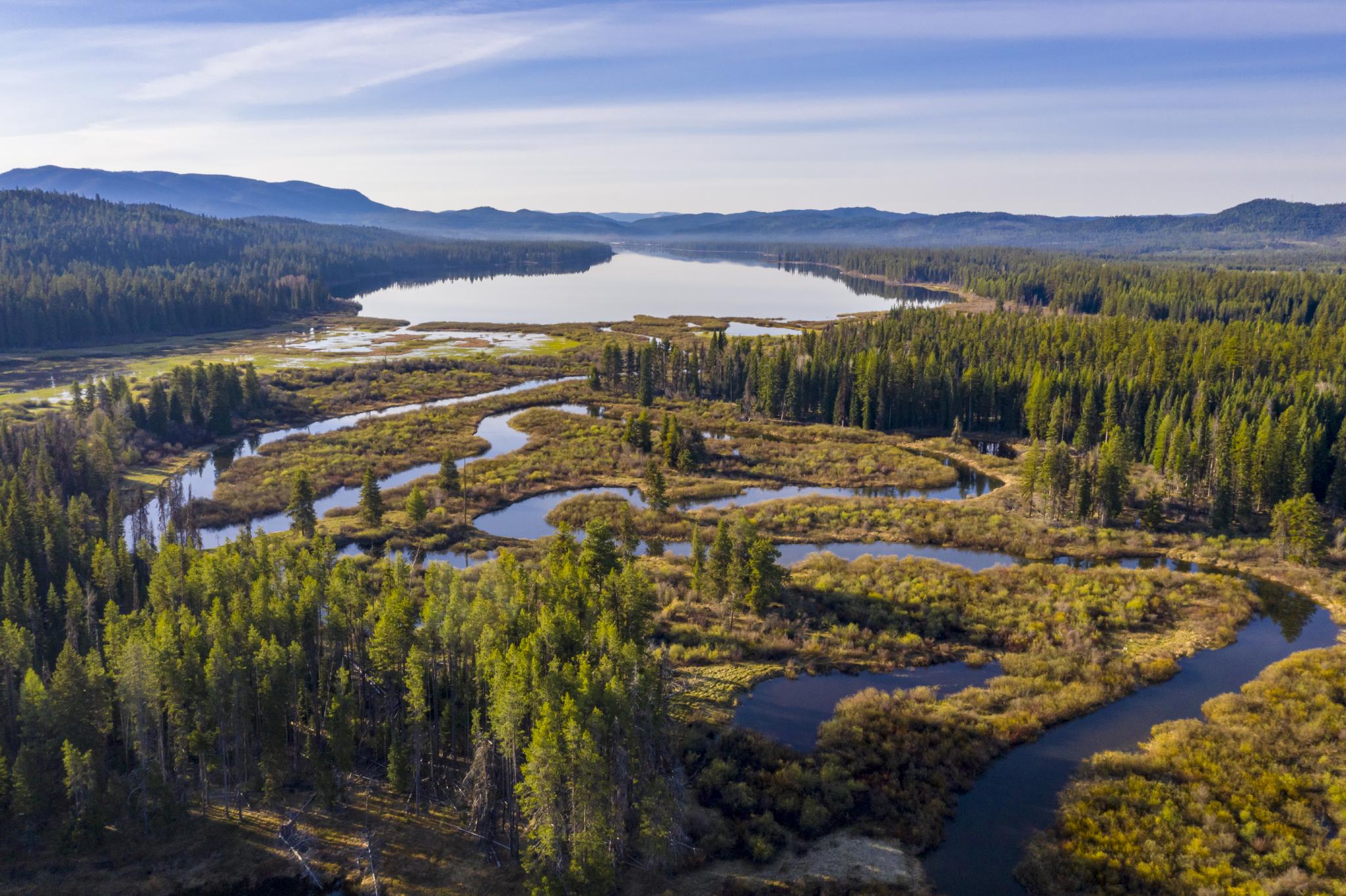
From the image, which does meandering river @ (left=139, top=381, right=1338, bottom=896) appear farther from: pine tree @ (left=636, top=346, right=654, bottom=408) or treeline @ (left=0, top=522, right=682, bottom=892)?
pine tree @ (left=636, top=346, right=654, bottom=408)

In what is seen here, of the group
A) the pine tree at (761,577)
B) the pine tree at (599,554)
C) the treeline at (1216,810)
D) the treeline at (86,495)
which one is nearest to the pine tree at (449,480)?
the treeline at (86,495)

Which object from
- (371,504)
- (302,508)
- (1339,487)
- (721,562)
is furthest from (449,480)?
(1339,487)

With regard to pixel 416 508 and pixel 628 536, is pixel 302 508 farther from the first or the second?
pixel 628 536

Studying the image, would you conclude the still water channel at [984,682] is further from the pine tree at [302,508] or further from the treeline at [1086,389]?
the treeline at [1086,389]

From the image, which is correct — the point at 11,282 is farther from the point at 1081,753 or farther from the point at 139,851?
the point at 1081,753

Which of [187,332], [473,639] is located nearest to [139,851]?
[473,639]

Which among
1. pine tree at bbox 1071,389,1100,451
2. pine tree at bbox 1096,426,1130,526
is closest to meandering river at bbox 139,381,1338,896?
pine tree at bbox 1096,426,1130,526

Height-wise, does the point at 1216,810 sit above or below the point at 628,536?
below
